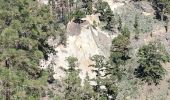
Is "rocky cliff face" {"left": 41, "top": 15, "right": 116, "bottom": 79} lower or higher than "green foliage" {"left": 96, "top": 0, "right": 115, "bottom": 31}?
lower

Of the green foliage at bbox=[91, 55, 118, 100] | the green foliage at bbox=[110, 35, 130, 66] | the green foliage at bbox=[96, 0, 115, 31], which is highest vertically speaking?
the green foliage at bbox=[96, 0, 115, 31]

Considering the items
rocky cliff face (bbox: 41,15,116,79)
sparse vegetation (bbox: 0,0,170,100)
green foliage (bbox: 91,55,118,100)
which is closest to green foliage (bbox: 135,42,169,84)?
sparse vegetation (bbox: 0,0,170,100)

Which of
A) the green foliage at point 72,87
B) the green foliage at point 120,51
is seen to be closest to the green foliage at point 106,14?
the green foliage at point 120,51

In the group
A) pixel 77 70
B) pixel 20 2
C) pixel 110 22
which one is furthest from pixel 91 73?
pixel 20 2

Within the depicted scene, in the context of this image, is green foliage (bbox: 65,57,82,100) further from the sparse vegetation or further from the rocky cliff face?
the rocky cliff face

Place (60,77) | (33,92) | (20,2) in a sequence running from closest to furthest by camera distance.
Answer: (33,92)
(20,2)
(60,77)

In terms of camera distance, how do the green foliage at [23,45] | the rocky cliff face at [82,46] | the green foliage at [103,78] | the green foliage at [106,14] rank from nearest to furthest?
the green foliage at [23,45], the green foliage at [103,78], the rocky cliff face at [82,46], the green foliage at [106,14]

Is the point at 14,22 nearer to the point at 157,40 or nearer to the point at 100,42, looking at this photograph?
the point at 100,42

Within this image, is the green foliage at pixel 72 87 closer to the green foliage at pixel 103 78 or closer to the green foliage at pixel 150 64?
the green foliage at pixel 103 78
